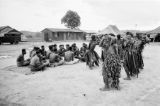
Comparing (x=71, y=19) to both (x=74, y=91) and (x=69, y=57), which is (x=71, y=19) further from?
(x=74, y=91)

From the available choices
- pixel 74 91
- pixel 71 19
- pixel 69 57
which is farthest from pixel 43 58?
pixel 71 19

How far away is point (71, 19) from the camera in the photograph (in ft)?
235

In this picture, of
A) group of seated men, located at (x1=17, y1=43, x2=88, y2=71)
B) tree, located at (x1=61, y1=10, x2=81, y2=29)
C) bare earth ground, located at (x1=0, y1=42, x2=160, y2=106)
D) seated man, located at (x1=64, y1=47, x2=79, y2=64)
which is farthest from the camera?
tree, located at (x1=61, y1=10, x2=81, y2=29)

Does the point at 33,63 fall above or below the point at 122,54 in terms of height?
below

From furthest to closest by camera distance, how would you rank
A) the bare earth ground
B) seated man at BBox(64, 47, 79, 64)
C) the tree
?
1. the tree
2. seated man at BBox(64, 47, 79, 64)
3. the bare earth ground

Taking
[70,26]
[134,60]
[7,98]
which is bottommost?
[7,98]

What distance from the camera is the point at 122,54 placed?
749 cm

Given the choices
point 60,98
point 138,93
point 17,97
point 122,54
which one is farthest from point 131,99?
point 17,97

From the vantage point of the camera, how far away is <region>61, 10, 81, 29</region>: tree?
71.4 m

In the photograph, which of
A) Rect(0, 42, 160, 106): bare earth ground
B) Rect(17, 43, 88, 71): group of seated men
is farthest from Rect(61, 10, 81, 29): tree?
Rect(0, 42, 160, 106): bare earth ground

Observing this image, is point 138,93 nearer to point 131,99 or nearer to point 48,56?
point 131,99

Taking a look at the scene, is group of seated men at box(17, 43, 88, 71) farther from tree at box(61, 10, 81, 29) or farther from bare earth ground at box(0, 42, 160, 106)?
tree at box(61, 10, 81, 29)

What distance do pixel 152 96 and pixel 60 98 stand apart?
2.52 metres

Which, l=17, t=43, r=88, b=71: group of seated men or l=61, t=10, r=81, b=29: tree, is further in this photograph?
l=61, t=10, r=81, b=29: tree
